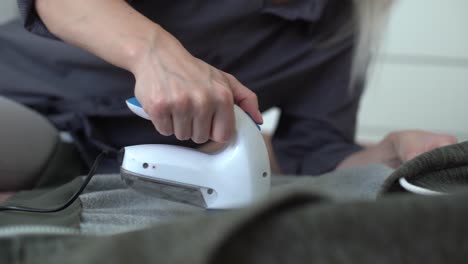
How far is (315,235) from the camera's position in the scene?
263 mm

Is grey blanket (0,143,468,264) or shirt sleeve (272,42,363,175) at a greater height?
grey blanket (0,143,468,264)

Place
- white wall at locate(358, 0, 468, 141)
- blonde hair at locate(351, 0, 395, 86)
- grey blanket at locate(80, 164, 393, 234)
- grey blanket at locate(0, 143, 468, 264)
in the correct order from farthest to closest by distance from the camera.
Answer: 1. white wall at locate(358, 0, 468, 141)
2. blonde hair at locate(351, 0, 395, 86)
3. grey blanket at locate(80, 164, 393, 234)
4. grey blanket at locate(0, 143, 468, 264)

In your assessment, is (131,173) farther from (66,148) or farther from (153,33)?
(66,148)

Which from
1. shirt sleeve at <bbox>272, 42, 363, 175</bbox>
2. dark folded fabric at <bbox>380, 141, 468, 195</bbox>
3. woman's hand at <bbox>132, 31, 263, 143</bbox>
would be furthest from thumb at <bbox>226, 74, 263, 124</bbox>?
shirt sleeve at <bbox>272, 42, 363, 175</bbox>

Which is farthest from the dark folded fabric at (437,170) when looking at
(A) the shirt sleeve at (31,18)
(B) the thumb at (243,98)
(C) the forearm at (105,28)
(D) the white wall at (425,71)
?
(D) the white wall at (425,71)

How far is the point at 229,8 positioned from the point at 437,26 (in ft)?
2.82

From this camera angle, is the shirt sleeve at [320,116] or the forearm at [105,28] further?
the shirt sleeve at [320,116]

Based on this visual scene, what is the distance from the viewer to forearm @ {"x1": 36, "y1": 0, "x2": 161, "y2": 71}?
51 centimetres

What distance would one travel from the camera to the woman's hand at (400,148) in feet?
2.25

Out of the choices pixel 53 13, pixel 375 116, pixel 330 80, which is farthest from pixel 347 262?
pixel 375 116

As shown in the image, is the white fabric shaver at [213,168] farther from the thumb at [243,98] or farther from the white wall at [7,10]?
the white wall at [7,10]

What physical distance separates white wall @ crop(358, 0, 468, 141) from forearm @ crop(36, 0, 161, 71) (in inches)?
39.0

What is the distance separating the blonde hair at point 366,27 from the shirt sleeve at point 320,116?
0.06 ft

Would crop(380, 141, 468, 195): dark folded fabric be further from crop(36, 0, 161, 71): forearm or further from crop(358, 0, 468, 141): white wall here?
crop(358, 0, 468, 141): white wall
